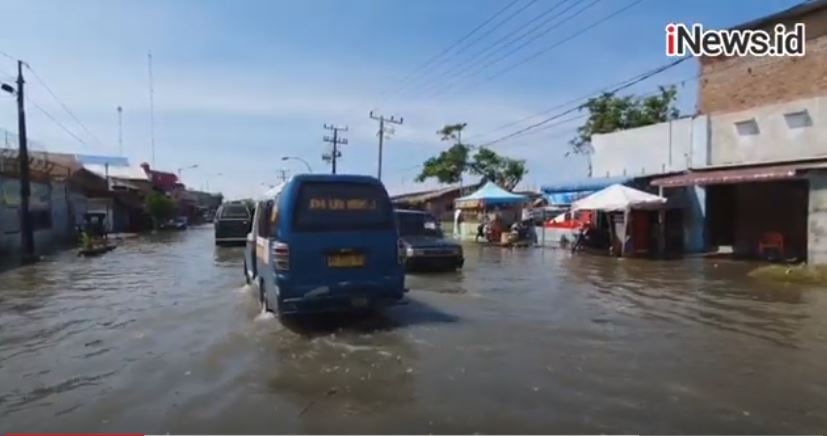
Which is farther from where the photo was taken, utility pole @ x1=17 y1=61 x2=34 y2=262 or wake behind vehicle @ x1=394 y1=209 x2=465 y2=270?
utility pole @ x1=17 y1=61 x2=34 y2=262

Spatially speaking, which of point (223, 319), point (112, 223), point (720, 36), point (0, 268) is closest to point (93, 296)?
point (223, 319)

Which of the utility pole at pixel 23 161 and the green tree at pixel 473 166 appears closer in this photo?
the utility pole at pixel 23 161

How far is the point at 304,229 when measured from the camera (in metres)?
8.53

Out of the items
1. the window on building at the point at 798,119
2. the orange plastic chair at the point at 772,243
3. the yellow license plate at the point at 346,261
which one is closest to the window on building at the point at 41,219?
the yellow license plate at the point at 346,261

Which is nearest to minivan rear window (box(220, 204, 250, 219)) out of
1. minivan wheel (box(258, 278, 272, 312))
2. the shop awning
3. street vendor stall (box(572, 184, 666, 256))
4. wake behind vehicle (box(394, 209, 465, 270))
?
wake behind vehicle (box(394, 209, 465, 270))

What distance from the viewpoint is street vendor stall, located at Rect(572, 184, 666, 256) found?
21797 mm

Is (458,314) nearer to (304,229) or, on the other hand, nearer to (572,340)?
(572,340)

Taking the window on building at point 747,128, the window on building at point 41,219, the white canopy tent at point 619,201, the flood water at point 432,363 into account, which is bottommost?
the flood water at point 432,363

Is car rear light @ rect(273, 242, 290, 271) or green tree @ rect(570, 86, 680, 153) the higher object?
green tree @ rect(570, 86, 680, 153)

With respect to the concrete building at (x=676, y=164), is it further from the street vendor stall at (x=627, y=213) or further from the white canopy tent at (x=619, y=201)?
the white canopy tent at (x=619, y=201)

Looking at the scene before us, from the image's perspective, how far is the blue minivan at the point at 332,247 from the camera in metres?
8.47

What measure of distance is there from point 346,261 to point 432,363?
7.64ft

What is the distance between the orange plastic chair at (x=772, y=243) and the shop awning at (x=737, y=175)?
2294 millimetres

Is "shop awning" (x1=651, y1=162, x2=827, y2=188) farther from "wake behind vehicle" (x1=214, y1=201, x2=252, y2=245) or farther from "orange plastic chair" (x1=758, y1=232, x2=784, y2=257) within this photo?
"wake behind vehicle" (x1=214, y1=201, x2=252, y2=245)
